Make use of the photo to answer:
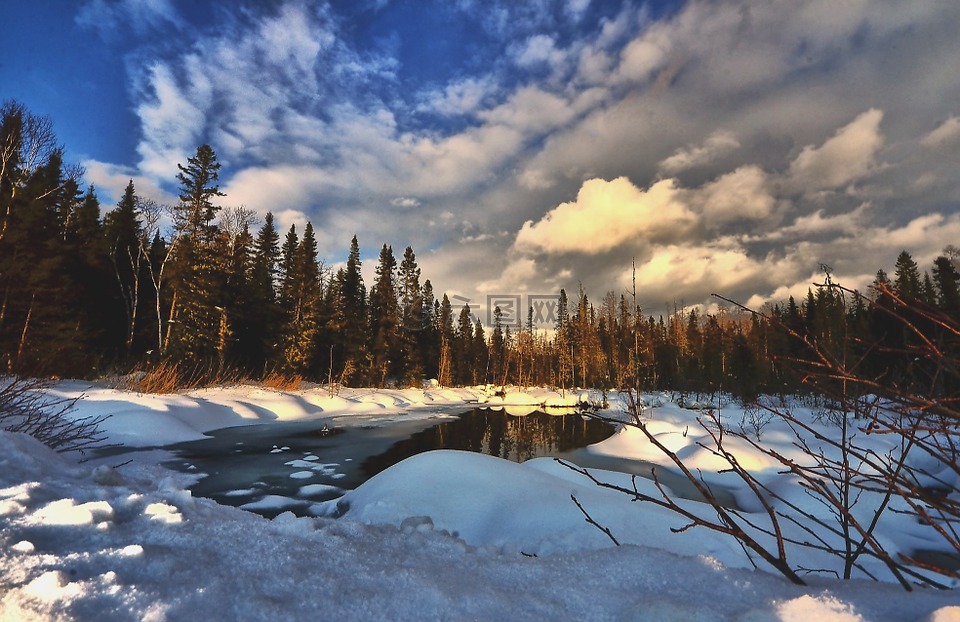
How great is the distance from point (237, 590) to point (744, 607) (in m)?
1.81

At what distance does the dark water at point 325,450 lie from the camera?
6574 millimetres

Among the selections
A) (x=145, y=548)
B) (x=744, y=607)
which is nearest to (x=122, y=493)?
(x=145, y=548)

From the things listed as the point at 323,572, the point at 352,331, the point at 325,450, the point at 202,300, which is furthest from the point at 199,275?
the point at 323,572

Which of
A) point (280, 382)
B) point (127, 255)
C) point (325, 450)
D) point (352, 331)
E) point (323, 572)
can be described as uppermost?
point (127, 255)

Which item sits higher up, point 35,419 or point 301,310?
point 301,310

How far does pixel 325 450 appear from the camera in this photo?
33.4 feet

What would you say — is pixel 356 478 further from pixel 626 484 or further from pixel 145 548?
pixel 145 548

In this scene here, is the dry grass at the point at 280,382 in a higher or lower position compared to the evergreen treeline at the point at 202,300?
lower

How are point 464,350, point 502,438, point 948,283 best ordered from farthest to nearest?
1. point 464,350
2. point 948,283
3. point 502,438

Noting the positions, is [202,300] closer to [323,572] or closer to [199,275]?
[199,275]

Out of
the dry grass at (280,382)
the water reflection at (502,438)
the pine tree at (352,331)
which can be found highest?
the pine tree at (352,331)

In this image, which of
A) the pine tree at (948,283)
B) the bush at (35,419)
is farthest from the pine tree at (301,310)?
the pine tree at (948,283)

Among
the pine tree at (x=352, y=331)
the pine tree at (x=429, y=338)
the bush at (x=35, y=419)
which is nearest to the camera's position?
the bush at (x=35, y=419)

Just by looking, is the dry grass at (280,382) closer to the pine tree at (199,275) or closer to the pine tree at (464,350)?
the pine tree at (199,275)
